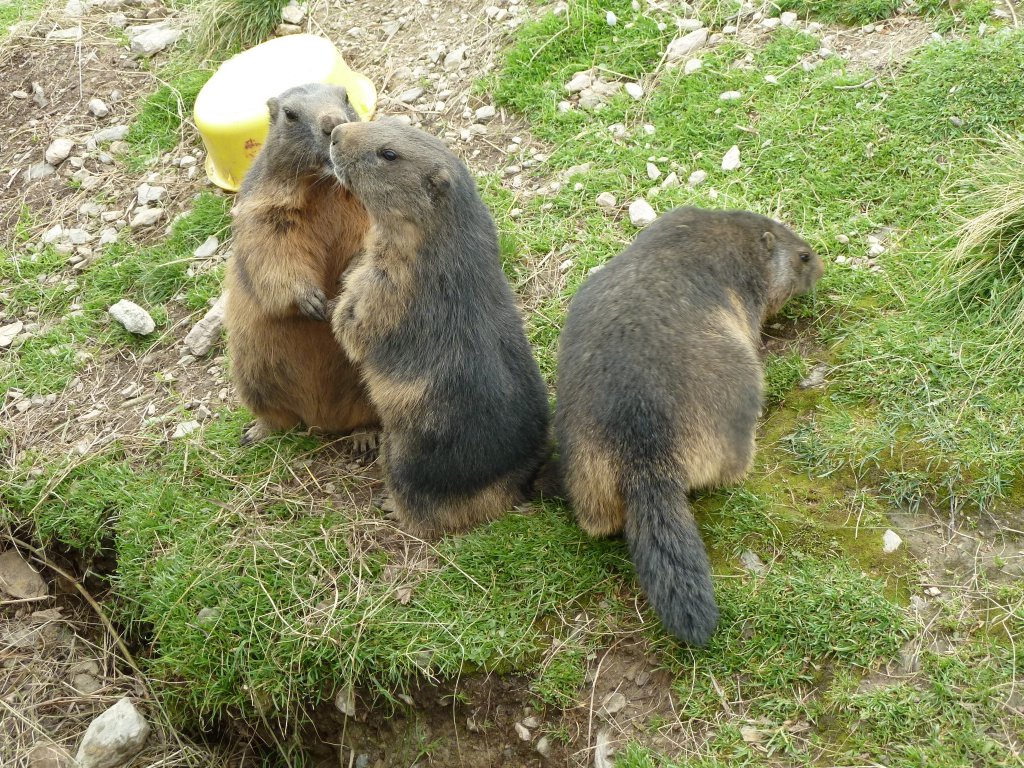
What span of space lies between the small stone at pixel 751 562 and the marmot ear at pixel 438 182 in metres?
2.36

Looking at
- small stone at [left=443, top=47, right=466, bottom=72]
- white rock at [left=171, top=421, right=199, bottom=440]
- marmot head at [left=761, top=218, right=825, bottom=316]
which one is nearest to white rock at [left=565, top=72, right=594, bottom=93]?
small stone at [left=443, top=47, right=466, bottom=72]

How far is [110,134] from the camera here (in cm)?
848

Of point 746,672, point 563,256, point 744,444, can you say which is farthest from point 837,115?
point 746,672

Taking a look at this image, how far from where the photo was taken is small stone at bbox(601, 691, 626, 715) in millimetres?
4406

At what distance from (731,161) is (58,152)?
5.70 meters

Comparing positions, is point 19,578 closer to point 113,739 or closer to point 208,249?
point 113,739

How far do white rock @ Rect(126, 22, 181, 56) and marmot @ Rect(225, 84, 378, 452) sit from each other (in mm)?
4433

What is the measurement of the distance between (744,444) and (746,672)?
1.13m

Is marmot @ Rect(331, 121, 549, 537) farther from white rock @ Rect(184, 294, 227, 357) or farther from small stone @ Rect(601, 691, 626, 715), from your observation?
white rock @ Rect(184, 294, 227, 357)

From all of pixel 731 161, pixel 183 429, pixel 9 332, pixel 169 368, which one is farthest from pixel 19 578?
pixel 731 161

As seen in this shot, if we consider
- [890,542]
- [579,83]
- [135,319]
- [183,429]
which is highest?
[579,83]

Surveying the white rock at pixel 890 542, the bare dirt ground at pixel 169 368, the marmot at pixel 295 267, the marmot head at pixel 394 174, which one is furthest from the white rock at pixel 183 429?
the white rock at pixel 890 542

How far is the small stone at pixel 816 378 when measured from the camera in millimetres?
5562

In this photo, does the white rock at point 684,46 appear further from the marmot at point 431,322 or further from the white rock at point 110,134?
the white rock at point 110,134
